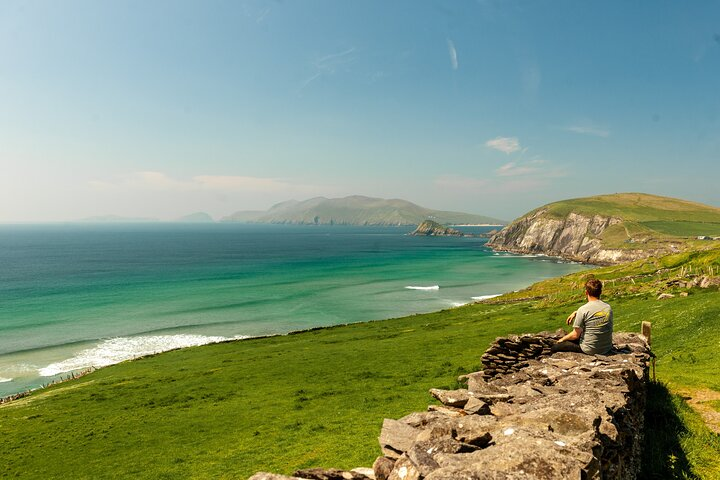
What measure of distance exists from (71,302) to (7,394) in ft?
211

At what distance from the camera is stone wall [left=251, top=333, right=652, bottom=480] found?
6.33m

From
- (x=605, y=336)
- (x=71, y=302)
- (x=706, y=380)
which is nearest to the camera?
(x=605, y=336)

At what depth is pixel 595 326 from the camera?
560 inches

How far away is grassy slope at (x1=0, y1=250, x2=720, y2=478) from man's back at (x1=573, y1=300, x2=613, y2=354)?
11.1 ft

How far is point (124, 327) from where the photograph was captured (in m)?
79.2

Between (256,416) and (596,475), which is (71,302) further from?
(596,475)

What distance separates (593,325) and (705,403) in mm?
7611

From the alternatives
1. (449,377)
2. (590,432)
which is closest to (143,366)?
(449,377)

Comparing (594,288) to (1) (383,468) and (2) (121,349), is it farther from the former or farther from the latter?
(2) (121,349)

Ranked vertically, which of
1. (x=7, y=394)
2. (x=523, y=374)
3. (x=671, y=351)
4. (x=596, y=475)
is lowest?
(x=7, y=394)

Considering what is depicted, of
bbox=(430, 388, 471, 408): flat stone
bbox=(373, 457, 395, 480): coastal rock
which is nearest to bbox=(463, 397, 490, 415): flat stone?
bbox=(430, 388, 471, 408): flat stone

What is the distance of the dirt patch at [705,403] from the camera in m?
14.6

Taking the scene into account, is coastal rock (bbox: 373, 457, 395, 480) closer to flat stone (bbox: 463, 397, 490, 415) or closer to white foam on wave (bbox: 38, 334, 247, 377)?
flat stone (bbox: 463, 397, 490, 415)

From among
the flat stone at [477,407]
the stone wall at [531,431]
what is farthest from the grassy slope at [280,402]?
the flat stone at [477,407]
